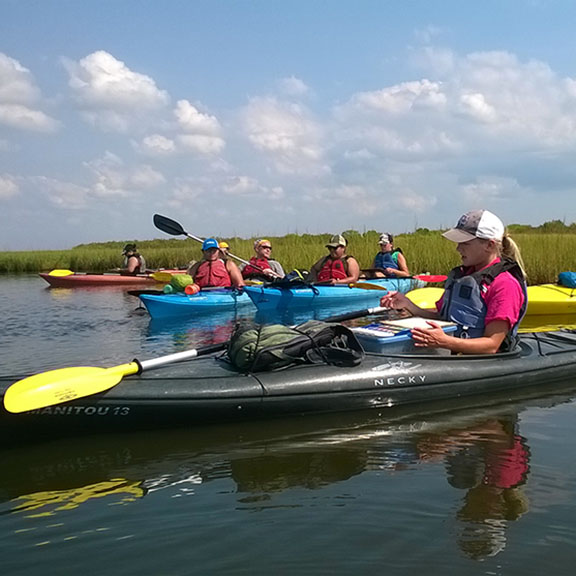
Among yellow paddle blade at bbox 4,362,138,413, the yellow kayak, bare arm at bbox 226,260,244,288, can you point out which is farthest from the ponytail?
bare arm at bbox 226,260,244,288

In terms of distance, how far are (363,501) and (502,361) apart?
2.18 m

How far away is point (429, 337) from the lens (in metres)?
4.14

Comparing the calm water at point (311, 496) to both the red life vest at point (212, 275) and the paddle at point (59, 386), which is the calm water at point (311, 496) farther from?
the red life vest at point (212, 275)

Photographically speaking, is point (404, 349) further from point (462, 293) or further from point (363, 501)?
point (363, 501)

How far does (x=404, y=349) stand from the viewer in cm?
447

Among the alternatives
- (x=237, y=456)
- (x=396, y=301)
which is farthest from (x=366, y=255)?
(x=237, y=456)

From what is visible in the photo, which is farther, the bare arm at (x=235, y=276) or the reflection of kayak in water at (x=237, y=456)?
the bare arm at (x=235, y=276)

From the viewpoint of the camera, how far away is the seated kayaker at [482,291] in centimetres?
412

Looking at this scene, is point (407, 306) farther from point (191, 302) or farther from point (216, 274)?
point (216, 274)

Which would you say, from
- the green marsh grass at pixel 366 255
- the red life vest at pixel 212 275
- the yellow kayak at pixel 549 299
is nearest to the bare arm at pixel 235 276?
the red life vest at pixel 212 275

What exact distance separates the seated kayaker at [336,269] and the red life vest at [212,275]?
5.99 ft

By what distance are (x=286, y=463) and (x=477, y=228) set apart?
192 centimetres

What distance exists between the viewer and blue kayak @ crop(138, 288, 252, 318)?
9.24m

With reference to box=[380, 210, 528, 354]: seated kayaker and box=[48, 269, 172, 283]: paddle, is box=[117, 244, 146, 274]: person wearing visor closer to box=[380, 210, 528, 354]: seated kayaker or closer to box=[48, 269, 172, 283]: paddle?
box=[48, 269, 172, 283]: paddle
